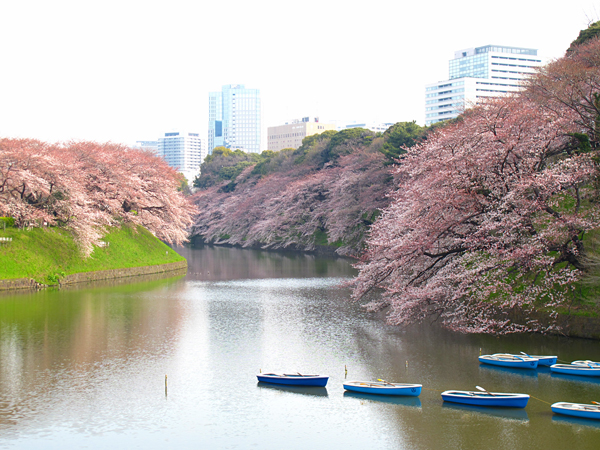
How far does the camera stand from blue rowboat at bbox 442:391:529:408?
12.5m

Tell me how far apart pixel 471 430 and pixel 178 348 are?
32.4 ft

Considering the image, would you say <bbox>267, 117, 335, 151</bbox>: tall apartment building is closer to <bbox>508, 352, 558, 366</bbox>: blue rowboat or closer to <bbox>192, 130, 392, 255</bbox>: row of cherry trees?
<bbox>192, 130, 392, 255</bbox>: row of cherry trees

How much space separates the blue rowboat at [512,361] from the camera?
1520cm

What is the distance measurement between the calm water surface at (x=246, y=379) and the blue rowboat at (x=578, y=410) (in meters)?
0.19

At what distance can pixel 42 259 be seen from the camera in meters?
31.0

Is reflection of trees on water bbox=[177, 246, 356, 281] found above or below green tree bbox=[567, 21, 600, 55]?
below

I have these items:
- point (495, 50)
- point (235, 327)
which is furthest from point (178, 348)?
point (495, 50)

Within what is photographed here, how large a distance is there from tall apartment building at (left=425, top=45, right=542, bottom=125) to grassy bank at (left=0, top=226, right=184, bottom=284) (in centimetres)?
11775

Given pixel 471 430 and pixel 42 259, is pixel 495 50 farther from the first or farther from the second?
pixel 471 430

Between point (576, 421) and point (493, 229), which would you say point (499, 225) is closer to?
point (493, 229)

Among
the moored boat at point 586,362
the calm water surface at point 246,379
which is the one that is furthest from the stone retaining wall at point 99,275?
the moored boat at point 586,362

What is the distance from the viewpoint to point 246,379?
14938 millimetres

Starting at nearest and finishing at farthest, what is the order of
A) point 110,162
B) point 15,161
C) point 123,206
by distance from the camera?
point 15,161 → point 110,162 → point 123,206

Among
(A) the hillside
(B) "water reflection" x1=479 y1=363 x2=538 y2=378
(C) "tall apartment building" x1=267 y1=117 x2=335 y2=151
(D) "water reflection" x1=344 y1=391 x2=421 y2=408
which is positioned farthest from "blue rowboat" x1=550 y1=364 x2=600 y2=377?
(C) "tall apartment building" x1=267 y1=117 x2=335 y2=151
